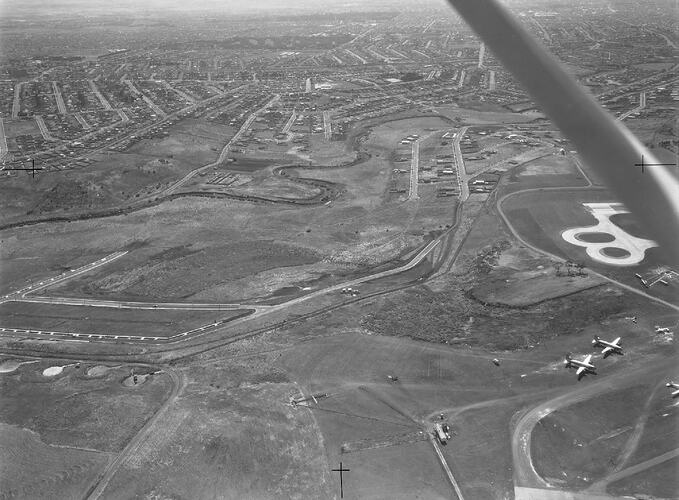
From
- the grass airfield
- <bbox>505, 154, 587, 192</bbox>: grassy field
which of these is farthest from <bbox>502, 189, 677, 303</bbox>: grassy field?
<bbox>505, 154, 587, 192</bbox>: grassy field

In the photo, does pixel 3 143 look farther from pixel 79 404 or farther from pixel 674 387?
pixel 674 387

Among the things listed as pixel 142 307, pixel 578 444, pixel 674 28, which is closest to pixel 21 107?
pixel 142 307

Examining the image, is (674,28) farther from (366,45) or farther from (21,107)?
(21,107)

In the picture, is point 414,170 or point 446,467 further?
point 414,170

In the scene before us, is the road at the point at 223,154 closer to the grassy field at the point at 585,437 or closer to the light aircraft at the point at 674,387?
the grassy field at the point at 585,437

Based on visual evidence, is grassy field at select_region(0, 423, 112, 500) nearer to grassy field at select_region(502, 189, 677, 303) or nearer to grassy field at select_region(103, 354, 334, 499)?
grassy field at select_region(103, 354, 334, 499)

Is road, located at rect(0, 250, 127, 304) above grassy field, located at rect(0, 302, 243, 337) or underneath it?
above

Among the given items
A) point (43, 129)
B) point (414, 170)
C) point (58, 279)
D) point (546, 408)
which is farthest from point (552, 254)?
point (43, 129)

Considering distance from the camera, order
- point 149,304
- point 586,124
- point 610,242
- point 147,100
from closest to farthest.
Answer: point 586,124 → point 149,304 → point 610,242 → point 147,100
